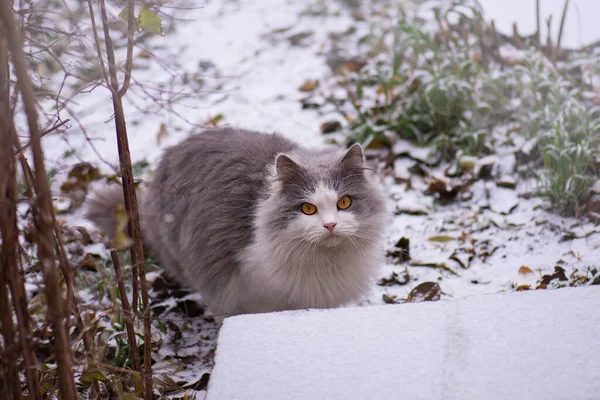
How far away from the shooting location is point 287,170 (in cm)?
261

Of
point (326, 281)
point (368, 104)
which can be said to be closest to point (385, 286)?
point (326, 281)

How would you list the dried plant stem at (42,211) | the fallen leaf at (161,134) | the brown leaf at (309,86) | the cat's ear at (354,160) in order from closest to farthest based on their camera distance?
the dried plant stem at (42,211)
the cat's ear at (354,160)
the fallen leaf at (161,134)
the brown leaf at (309,86)

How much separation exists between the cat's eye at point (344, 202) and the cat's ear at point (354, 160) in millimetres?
150

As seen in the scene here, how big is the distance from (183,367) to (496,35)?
3.48 metres

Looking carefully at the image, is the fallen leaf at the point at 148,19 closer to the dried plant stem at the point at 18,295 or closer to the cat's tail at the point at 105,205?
the dried plant stem at the point at 18,295

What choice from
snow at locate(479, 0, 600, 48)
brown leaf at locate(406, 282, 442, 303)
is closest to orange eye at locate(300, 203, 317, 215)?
brown leaf at locate(406, 282, 442, 303)

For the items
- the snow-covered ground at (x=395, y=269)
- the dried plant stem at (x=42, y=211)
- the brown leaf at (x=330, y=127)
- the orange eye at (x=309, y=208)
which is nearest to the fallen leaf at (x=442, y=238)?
the snow-covered ground at (x=395, y=269)

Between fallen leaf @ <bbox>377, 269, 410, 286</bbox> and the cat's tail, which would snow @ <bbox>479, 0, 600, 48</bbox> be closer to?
fallen leaf @ <bbox>377, 269, 410, 286</bbox>

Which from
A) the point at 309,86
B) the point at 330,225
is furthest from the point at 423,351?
the point at 309,86

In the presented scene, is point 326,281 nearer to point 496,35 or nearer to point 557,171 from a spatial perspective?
point 557,171

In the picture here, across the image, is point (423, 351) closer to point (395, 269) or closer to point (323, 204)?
point (323, 204)

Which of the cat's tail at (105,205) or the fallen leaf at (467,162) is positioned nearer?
the cat's tail at (105,205)

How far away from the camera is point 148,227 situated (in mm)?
3371

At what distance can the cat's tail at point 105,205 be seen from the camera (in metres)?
3.34
